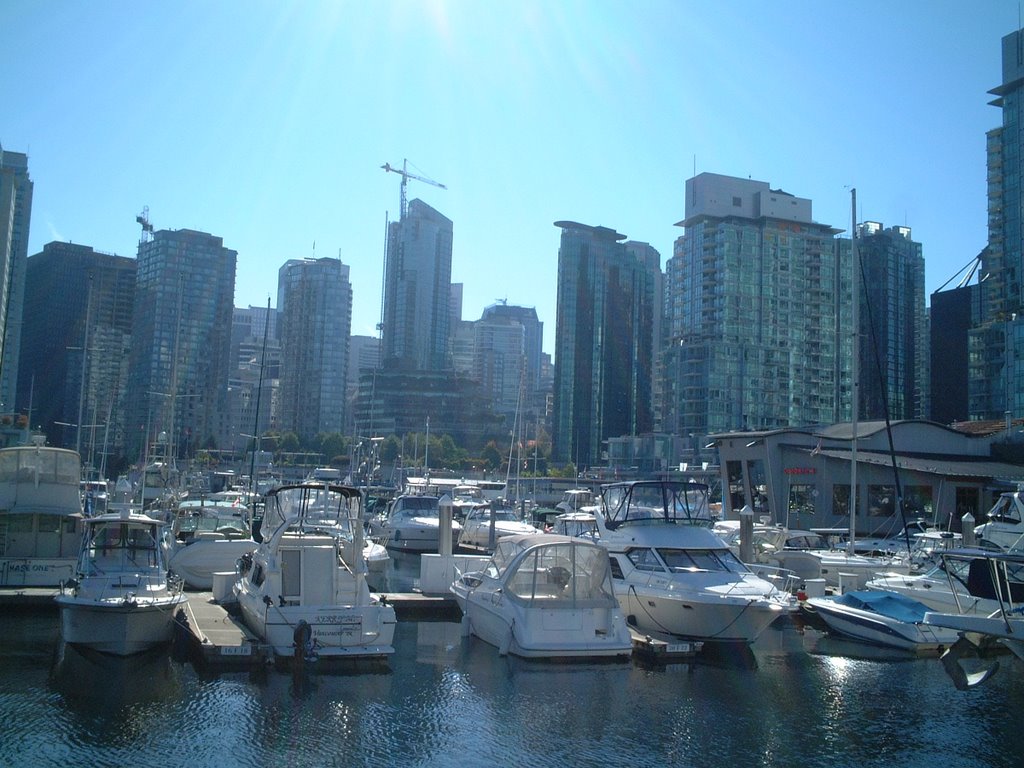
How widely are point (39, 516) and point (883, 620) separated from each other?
2127 cm

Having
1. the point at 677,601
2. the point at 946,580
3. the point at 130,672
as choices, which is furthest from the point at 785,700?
the point at 130,672

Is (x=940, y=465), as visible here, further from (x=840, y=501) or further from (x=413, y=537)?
(x=413, y=537)

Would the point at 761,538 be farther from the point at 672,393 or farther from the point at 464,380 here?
the point at 464,380

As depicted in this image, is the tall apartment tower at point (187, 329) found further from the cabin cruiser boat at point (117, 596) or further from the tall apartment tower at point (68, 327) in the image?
the cabin cruiser boat at point (117, 596)

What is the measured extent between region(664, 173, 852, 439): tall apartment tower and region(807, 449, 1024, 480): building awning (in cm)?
5922

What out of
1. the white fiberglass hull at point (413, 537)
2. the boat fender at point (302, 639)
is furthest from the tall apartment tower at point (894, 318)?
the boat fender at point (302, 639)

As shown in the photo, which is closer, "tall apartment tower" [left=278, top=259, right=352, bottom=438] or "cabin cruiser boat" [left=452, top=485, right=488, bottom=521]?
"cabin cruiser boat" [left=452, top=485, right=488, bottom=521]

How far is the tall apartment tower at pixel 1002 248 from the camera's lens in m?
86.9

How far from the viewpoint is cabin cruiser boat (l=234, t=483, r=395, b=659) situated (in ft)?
58.6

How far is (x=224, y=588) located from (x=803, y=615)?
1491cm

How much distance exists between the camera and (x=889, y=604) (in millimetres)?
22750

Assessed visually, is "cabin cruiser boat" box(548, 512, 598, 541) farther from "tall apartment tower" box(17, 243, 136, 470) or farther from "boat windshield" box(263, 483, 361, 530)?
"tall apartment tower" box(17, 243, 136, 470)

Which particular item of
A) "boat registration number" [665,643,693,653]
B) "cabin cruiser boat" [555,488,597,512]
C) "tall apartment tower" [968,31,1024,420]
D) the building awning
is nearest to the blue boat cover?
"boat registration number" [665,643,693,653]

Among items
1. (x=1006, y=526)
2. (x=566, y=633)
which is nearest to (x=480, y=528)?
(x=1006, y=526)
